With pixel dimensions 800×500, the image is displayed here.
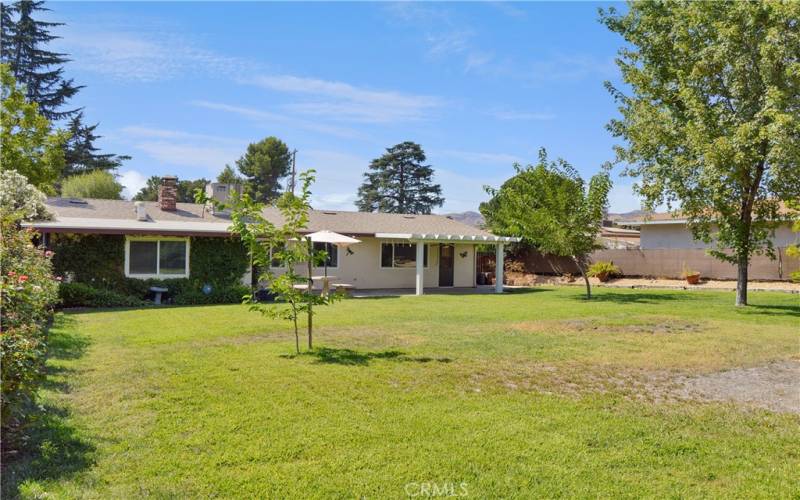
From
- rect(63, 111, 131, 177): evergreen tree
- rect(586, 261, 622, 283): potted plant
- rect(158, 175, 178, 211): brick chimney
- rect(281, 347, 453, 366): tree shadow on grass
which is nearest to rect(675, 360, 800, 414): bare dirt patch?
rect(281, 347, 453, 366): tree shadow on grass

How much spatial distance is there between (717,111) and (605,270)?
1232cm

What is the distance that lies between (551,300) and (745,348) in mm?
9563

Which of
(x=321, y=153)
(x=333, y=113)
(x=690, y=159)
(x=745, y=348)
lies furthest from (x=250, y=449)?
(x=321, y=153)

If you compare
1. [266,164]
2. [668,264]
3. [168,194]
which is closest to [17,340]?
[168,194]

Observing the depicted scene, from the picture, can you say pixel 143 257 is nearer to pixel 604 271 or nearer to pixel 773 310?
pixel 773 310

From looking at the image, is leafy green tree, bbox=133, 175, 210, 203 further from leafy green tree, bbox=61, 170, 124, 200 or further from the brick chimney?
the brick chimney

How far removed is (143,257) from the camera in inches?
682

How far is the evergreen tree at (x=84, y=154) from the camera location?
147 ft

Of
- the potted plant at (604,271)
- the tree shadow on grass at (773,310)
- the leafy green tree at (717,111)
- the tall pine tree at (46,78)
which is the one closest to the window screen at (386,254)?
the leafy green tree at (717,111)

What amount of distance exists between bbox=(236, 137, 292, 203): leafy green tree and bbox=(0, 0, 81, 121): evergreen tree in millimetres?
15857

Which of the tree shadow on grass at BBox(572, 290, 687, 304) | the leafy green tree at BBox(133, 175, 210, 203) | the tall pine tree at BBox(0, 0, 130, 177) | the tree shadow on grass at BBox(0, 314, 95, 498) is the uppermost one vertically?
the tall pine tree at BBox(0, 0, 130, 177)

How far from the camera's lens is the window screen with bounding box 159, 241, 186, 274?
17547mm

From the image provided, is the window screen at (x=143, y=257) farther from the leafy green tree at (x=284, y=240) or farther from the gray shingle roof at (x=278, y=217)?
the leafy green tree at (x=284, y=240)

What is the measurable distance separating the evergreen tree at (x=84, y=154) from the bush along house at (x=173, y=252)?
27.4 metres
